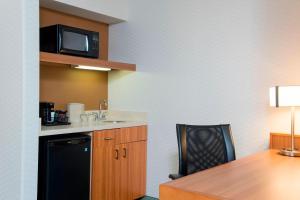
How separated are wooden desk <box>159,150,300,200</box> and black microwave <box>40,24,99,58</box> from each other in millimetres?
1980

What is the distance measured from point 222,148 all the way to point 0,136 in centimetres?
177

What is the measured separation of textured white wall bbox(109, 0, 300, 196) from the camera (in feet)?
8.86

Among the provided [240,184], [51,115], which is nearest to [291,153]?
[240,184]

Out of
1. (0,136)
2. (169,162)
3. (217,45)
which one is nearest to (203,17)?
(217,45)

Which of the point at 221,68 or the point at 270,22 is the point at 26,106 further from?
the point at 270,22

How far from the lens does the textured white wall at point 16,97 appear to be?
7.77ft

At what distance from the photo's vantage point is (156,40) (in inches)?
139

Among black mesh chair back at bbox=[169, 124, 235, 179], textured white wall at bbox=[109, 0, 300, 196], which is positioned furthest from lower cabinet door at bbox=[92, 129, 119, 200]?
black mesh chair back at bbox=[169, 124, 235, 179]

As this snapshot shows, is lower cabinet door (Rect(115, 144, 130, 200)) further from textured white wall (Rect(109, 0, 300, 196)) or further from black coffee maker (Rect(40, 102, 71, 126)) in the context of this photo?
black coffee maker (Rect(40, 102, 71, 126))

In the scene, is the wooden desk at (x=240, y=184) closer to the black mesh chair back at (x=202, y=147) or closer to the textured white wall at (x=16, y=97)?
the black mesh chair back at (x=202, y=147)

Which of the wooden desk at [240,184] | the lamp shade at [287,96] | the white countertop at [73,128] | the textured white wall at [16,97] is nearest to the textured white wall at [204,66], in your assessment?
the lamp shade at [287,96]

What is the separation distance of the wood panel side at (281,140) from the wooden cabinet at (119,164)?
1.49m

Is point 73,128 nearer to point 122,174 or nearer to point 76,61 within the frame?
point 76,61

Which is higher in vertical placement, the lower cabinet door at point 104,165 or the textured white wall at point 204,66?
the textured white wall at point 204,66
